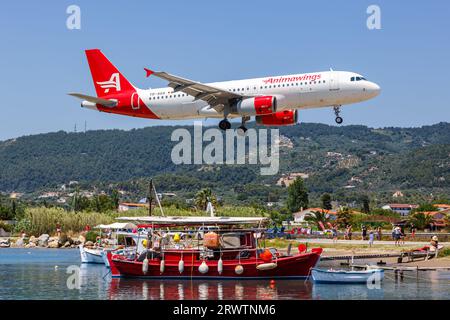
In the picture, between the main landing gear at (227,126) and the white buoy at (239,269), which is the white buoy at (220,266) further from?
the main landing gear at (227,126)

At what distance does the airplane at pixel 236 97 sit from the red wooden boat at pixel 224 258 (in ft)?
34.6

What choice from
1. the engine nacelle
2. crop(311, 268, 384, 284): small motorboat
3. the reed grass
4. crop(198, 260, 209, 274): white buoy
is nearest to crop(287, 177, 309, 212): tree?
the reed grass

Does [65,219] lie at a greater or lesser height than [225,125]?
lesser

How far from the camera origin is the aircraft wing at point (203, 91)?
5450 centimetres

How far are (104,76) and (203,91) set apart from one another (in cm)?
1242

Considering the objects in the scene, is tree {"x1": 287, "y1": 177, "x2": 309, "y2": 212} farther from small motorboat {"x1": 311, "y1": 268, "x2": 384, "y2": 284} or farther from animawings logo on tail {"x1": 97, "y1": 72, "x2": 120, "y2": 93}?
small motorboat {"x1": 311, "y1": 268, "x2": 384, "y2": 284}

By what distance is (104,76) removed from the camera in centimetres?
6625

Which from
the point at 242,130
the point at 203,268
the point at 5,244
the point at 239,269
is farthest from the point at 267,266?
the point at 5,244

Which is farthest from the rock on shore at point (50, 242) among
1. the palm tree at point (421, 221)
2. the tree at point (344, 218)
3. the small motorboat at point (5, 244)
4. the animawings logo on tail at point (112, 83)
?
the palm tree at point (421, 221)

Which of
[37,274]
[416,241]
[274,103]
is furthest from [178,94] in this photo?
[416,241]

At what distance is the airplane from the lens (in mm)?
54188

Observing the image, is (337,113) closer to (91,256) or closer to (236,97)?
(236,97)
